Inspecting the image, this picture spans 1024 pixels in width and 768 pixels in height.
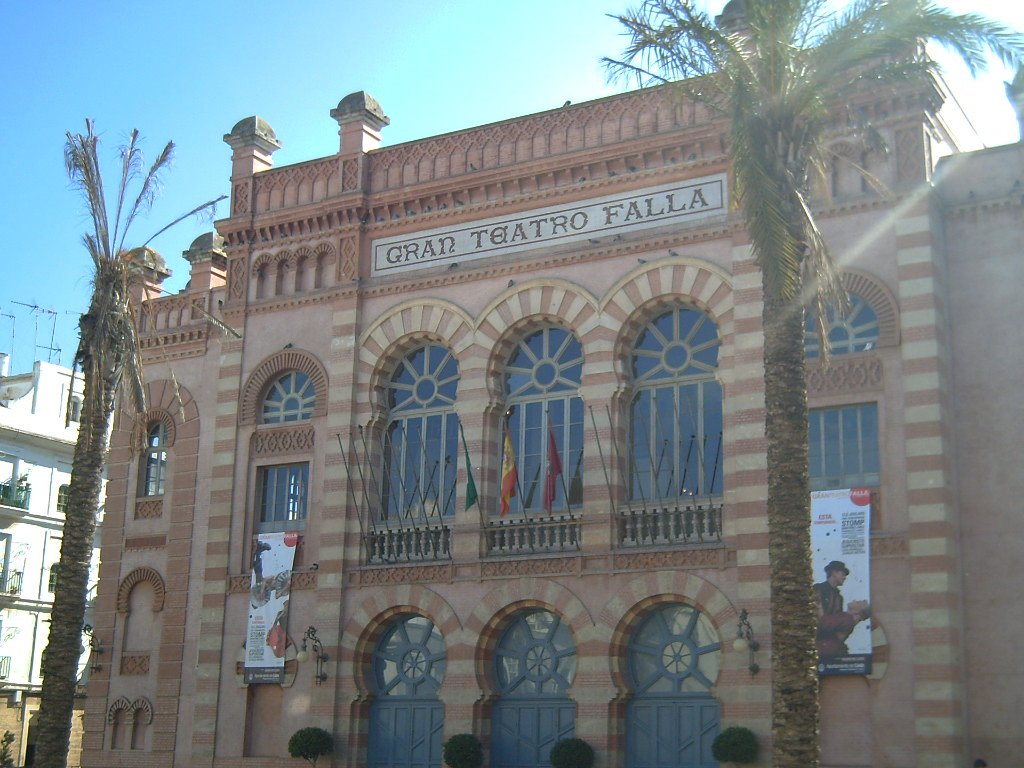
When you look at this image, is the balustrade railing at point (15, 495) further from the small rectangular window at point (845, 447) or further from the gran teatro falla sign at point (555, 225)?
the small rectangular window at point (845, 447)

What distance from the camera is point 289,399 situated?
3053 centimetres

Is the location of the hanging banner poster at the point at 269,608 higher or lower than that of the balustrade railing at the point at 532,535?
lower

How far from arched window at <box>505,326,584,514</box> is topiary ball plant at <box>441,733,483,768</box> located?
Result: 4348 mm

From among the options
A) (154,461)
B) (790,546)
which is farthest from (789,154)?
(154,461)

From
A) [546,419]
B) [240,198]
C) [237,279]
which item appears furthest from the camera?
[240,198]

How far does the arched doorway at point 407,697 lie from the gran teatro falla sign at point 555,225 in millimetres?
7422

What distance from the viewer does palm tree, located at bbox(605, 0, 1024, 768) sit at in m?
17.5

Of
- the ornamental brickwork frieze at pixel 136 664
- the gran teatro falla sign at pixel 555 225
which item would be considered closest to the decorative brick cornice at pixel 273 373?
the gran teatro falla sign at pixel 555 225

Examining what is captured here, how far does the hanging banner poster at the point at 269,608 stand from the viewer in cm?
2850

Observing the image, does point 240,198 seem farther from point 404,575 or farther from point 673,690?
point 673,690

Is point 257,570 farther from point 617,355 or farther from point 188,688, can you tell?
point 617,355

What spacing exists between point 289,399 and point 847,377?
1217 centimetres

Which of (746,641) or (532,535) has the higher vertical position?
(532,535)

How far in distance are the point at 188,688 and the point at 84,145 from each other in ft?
37.7
